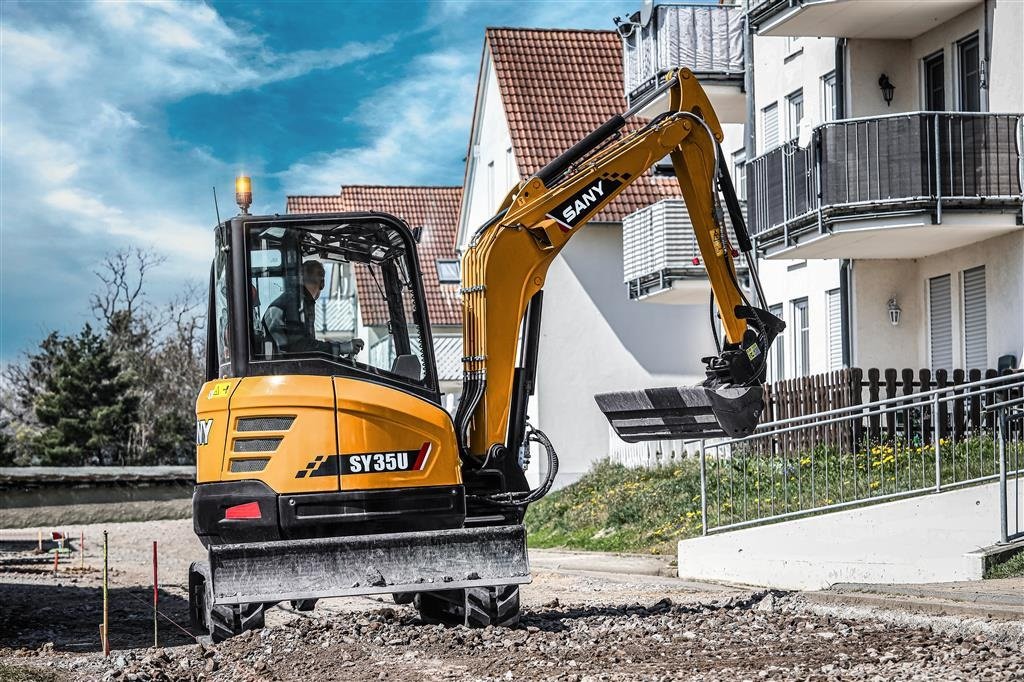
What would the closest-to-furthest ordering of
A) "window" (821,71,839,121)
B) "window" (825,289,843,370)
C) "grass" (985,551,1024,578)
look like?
"grass" (985,551,1024,578) < "window" (821,71,839,121) < "window" (825,289,843,370)

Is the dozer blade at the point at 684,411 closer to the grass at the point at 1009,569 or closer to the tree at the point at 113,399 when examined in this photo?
the grass at the point at 1009,569

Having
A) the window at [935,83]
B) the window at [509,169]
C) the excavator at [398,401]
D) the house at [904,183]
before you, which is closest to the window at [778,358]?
the house at [904,183]

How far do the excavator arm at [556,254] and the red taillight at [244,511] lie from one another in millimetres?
2069

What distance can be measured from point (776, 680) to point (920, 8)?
14780mm

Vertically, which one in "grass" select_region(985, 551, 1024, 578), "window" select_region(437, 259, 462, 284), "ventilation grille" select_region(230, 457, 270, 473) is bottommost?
"grass" select_region(985, 551, 1024, 578)

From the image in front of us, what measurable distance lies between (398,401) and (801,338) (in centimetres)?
1664

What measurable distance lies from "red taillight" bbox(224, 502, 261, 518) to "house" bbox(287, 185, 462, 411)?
1.49 metres

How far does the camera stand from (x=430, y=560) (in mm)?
11445

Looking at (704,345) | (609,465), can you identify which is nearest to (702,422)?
(609,465)

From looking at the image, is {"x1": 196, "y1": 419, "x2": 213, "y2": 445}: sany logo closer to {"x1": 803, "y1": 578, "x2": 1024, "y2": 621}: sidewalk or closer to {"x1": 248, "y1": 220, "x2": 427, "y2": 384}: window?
{"x1": 248, "y1": 220, "x2": 427, "y2": 384}: window

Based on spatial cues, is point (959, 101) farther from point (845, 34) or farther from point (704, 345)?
point (704, 345)

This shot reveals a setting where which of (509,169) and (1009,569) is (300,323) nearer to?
(1009,569)

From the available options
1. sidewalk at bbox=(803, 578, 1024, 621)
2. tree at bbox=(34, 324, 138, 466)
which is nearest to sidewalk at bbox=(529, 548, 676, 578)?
sidewalk at bbox=(803, 578, 1024, 621)

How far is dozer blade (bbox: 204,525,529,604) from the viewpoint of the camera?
11125 mm
